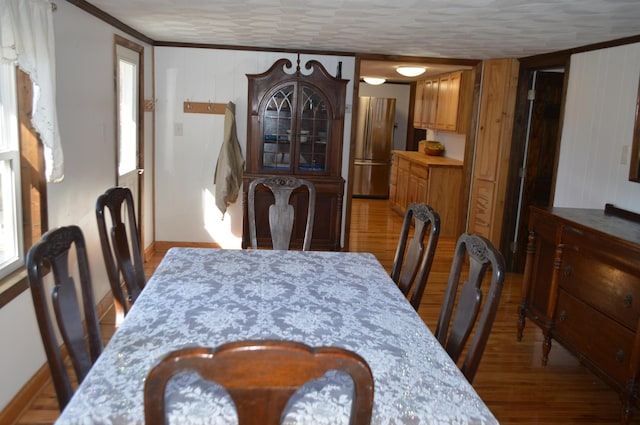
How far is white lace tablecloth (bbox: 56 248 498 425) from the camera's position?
1304mm

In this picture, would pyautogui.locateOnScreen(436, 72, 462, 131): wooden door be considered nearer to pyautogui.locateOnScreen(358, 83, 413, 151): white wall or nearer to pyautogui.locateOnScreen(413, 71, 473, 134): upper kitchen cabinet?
pyautogui.locateOnScreen(413, 71, 473, 134): upper kitchen cabinet

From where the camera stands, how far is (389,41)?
4.54 meters

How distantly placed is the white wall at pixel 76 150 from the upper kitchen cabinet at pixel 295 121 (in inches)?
58.8

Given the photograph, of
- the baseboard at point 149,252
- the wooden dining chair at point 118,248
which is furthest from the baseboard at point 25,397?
the baseboard at point 149,252

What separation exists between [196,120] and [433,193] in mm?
3028

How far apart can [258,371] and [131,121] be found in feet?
14.2

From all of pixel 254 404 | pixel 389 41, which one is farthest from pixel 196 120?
pixel 254 404

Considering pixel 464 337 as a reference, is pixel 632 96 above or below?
above

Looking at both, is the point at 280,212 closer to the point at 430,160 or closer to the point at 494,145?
the point at 494,145

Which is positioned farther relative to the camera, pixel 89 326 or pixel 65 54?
pixel 65 54

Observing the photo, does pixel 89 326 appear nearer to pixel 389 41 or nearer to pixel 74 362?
pixel 74 362

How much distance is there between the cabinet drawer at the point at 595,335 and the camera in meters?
2.79

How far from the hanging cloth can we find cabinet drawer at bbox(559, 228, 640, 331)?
3083 mm

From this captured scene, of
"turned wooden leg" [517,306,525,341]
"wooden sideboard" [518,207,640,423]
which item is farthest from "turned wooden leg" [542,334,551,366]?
"turned wooden leg" [517,306,525,341]
